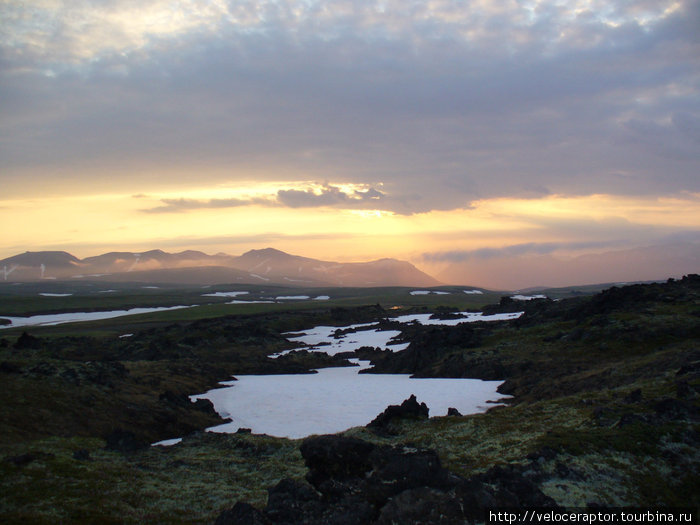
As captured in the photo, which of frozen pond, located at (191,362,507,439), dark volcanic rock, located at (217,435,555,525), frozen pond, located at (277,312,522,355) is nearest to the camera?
dark volcanic rock, located at (217,435,555,525)

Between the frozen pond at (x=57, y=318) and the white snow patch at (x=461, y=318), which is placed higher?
the white snow patch at (x=461, y=318)

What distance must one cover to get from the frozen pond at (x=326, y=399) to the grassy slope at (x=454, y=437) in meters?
3.12

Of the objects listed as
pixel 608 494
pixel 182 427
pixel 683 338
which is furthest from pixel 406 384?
pixel 608 494

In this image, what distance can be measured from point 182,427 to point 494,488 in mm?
21630

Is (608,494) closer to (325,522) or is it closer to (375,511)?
(375,511)

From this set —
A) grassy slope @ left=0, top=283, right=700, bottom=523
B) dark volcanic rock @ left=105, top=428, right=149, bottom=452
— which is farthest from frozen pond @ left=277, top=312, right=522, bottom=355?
dark volcanic rock @ left=105, top=428, right=149, bottom=452

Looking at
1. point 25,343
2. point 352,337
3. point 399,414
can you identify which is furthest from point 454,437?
point 352,337

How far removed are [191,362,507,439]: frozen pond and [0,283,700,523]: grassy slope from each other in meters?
3.12

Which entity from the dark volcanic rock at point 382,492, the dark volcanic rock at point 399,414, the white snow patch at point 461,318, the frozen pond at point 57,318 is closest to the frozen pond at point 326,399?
the dark volcanic rock at point 399,414

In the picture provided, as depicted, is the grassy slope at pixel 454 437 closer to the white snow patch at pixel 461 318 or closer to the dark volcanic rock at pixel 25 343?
the dark volcanic rock at pixel 25 343

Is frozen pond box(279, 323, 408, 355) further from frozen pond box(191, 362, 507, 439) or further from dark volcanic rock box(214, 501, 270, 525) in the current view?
dark volcanic rock box(214, 501, 270, 525)

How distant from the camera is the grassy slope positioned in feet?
48.7

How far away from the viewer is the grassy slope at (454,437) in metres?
14.8

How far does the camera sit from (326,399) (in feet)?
119
